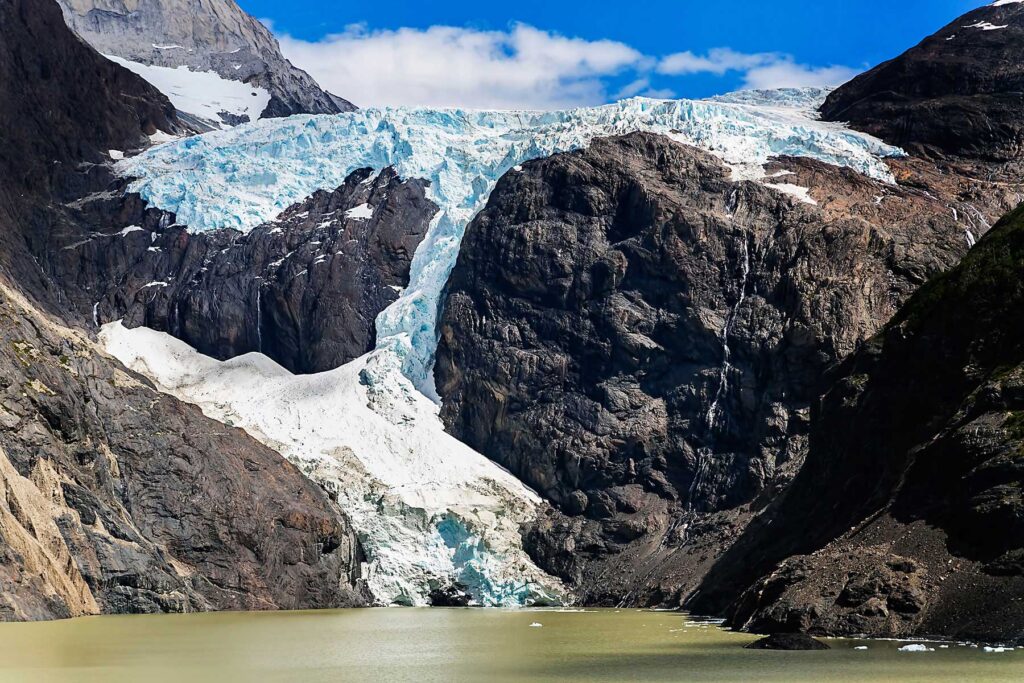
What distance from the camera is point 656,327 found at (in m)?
133

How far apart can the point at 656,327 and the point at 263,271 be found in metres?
46.3

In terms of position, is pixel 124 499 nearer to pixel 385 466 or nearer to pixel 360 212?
pixel 385 466

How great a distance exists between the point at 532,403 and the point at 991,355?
221 feet

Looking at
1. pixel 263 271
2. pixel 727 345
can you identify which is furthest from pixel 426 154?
pixel 727 345

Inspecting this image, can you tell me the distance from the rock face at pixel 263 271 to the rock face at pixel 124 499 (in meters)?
8.74

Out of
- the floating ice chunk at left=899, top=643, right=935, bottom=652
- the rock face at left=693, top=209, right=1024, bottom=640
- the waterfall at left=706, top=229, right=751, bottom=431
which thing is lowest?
the floating ice chunk at left=899, top=643, right=935, bottom=652

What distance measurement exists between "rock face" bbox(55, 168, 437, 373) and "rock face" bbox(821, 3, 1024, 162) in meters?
51.0

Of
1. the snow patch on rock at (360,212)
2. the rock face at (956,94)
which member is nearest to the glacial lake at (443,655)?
the snow patch on rock at (360,212)

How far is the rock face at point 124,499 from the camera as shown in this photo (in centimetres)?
8712

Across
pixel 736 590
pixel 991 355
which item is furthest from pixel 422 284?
pixel 991 355

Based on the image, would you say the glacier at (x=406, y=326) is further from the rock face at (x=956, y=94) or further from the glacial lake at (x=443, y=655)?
the glacial lake at (x=443, y=655)

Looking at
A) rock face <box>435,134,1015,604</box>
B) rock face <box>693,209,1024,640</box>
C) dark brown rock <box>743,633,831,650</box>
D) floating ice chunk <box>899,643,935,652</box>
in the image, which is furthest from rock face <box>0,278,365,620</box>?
floating ice chunk <box>899,643,935,652</box>

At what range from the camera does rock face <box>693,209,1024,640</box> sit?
192 feet

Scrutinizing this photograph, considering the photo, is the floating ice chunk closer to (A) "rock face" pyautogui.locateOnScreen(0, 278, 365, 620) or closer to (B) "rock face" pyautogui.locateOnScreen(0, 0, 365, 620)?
(B) "rock face" pyautogui.locateOnScreen(0, 0, 365, 620)
